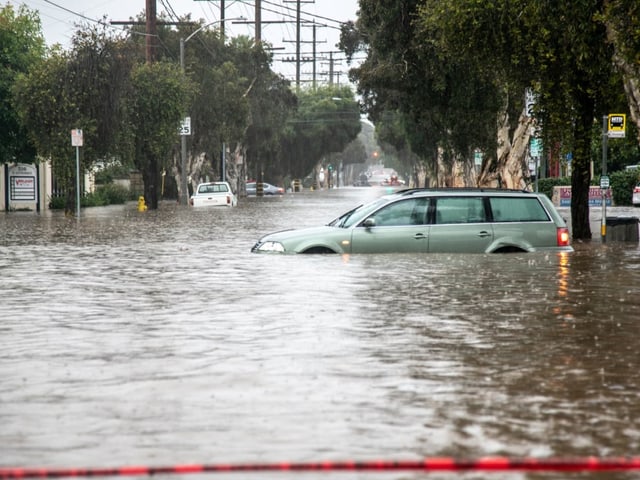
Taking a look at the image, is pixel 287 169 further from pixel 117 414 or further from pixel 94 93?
pixel 117 414

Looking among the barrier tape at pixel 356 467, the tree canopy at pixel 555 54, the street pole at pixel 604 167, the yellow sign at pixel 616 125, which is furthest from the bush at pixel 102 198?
the barrier tape at pixel 356 467

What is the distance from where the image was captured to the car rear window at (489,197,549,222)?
68.9 ft

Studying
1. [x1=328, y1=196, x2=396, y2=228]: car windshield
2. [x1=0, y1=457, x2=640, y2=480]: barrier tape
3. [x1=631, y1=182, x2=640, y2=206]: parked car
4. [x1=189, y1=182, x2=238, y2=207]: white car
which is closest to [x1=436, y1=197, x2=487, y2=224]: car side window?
[x1=328, y1=196, x2=396, y2=228]: car windshield

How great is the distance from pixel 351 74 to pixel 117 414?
5121 cm

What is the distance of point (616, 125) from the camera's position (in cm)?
2520

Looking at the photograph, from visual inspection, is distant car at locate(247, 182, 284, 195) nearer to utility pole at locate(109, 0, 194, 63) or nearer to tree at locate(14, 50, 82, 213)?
utility pole at locate(109, 0, 194, 63)

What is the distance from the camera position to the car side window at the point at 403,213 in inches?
826

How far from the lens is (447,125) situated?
154 feet

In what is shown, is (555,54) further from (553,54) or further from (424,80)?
(424,80)

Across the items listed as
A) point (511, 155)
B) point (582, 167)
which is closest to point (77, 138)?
point (511, 155)

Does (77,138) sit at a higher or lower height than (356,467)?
higher

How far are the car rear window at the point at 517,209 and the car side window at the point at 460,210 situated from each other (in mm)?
232

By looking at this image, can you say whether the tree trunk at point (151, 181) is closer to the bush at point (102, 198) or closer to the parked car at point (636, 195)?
the bush at point (102, 198)

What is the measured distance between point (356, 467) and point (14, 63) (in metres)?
49.0
